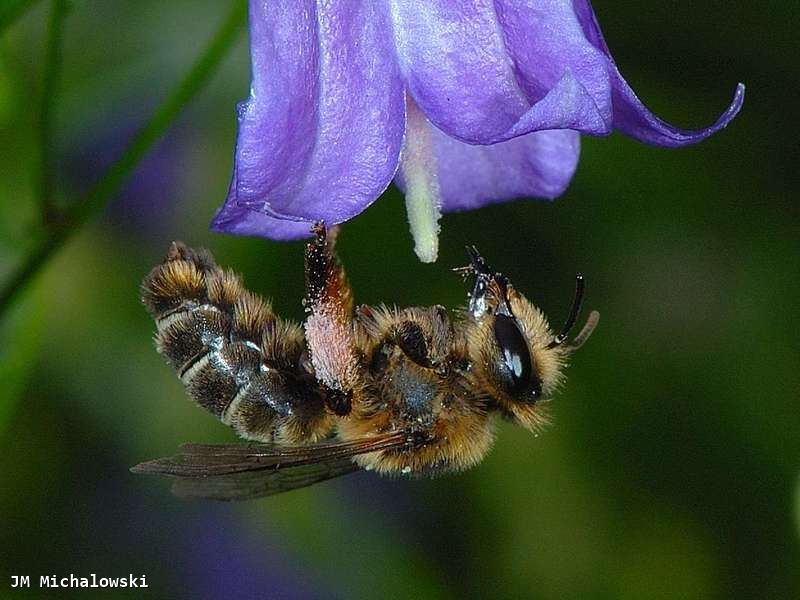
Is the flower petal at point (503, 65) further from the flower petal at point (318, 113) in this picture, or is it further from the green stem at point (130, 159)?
the green stem at point (130, 159)

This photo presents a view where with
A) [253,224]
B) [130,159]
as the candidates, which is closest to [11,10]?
[130,159]

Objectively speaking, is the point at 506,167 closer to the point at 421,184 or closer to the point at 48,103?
the point at 421,184

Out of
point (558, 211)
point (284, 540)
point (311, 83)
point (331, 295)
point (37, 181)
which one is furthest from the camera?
point (558, 211)

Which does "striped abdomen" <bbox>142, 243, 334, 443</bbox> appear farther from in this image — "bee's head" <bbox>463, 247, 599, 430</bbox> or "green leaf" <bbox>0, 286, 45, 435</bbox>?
"green leaf" <bbox>0, 286, 45, 435</bbox>

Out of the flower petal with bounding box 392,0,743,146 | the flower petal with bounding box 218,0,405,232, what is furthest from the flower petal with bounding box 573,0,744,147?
the flower petal with bounding box 218,0,405,232

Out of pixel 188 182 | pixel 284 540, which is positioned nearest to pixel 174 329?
pixel 284 540

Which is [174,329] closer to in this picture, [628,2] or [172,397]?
[172,397]
